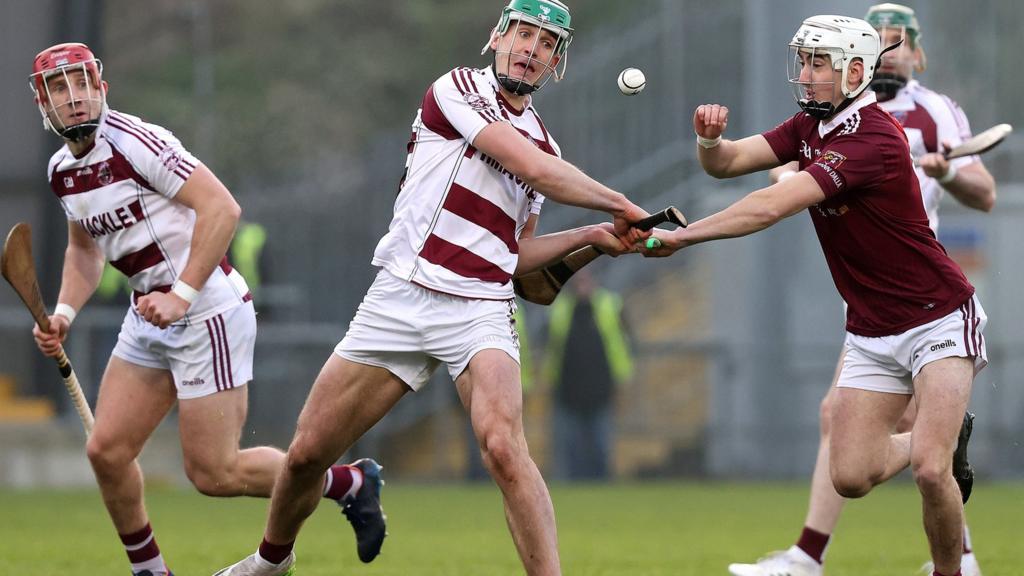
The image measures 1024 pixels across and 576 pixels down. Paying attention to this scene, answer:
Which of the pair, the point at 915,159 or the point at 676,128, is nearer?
the point at 915,159

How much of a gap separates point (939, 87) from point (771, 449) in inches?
201

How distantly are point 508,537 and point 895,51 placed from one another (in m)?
4.18

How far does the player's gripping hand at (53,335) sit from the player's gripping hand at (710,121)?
2.76 meters

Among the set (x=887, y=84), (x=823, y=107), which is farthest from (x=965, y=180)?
(x=823, y=107)

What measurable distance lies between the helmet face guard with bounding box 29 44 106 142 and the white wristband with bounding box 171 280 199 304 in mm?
718

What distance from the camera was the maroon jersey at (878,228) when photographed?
22.8ft

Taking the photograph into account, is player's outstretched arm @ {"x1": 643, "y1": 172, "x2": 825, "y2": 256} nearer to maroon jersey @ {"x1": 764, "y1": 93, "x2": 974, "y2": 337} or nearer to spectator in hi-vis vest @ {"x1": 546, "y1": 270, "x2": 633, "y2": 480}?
maroon jersey @ {"x1": 764, "y1": 93, "x2": 974, "y2": 337}

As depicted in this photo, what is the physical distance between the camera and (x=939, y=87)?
21031mm

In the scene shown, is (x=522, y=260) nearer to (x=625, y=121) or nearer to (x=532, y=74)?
(x=532, y=74)

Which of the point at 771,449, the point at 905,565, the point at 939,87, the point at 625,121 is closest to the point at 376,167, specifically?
the point at 625,121

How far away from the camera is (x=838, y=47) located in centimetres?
704

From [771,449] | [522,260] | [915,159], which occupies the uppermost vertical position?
[915,159]

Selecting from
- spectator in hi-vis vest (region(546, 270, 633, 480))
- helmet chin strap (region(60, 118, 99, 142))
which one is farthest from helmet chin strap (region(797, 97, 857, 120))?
spectator in hi-vis vest (region(546, 270, 633, 480))

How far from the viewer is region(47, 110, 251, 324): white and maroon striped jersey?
7.41 metres
